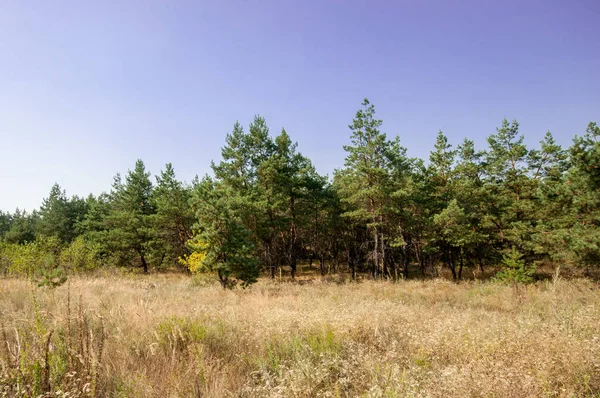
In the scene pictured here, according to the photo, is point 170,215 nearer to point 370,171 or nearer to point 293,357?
point 370,171

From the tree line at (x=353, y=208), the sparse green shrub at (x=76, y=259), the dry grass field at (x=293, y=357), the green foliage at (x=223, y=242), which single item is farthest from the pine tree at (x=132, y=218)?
the dry grass field at (x=293, y=357)

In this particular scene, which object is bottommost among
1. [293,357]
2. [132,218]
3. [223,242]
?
[293,357]

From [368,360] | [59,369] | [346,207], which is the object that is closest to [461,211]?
[346,207]

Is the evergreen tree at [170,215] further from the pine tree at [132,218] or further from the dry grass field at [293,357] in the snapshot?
the dry grass field at [293,357]

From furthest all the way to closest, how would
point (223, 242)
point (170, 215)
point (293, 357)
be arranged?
point (170, 215) < point (223, 242) < point (293, 357)

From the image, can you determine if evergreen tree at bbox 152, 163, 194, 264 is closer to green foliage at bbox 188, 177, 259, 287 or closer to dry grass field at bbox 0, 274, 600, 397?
green foliage at bbox 188, 177, 259, 287

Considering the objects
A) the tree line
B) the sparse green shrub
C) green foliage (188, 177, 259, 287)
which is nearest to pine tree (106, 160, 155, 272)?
the tree line

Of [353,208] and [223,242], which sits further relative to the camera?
[353,208]

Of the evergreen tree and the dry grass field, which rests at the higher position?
the evergreen tree

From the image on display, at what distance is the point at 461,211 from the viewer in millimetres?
19734

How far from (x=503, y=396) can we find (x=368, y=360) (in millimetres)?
1386

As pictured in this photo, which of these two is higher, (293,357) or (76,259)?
(293,357)

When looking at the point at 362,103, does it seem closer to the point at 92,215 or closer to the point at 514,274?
the point at 514,274

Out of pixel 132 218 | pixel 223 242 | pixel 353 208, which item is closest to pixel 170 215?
pixel 132 218
